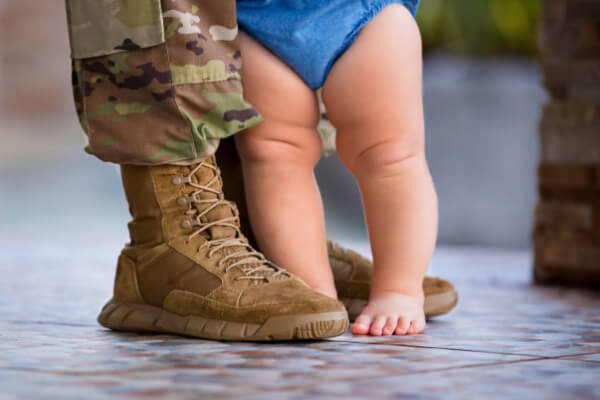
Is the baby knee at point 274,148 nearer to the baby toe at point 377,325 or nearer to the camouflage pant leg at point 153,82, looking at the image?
the camouflage pant leg at point 153,82

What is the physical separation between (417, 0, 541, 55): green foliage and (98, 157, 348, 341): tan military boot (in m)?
4.14

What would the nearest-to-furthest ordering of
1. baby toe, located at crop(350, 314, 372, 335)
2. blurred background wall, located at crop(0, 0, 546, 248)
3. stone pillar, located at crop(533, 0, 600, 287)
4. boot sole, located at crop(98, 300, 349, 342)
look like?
boot sole, located at crop(98, 300, 349, 342), baby toe, located at crop(350, 314, 372, 335), stone pillar, located at crop(533, 0, 600, 287), blurred background wall, located at crop(0, 0, 546, 248)

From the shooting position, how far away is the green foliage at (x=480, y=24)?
4.89 metres

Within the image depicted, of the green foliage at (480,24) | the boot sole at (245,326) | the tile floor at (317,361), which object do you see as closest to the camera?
the tile floor at (317,361)

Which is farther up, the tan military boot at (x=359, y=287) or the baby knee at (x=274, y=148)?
the baby knee at (x=274, y=148)

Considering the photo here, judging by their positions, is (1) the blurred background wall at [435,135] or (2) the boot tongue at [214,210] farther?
(1) the blurred background wall at [435,135]

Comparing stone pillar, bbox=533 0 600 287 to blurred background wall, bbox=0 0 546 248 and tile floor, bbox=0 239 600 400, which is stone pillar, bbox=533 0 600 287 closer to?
tile floor, bbox=0 239 600 400

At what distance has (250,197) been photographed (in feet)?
3.56

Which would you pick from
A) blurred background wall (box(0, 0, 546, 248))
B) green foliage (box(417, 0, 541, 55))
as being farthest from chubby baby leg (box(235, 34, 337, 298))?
green foliage (box(417, 0, 541, 55))

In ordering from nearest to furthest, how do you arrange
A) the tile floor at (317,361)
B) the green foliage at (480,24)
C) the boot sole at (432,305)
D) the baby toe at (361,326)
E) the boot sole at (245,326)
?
the tile floor at (317,361) → the boot sole at (245,326) → the baby toe at (361,326) → the boot sole at (432,305) → the green foliage at (480,24)

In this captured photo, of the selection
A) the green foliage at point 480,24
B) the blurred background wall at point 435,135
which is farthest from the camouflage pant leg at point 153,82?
the green foliage at point 480,24

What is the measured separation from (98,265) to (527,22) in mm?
3525

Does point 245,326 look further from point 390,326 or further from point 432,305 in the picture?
point 432,305

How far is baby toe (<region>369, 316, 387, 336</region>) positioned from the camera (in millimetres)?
970
